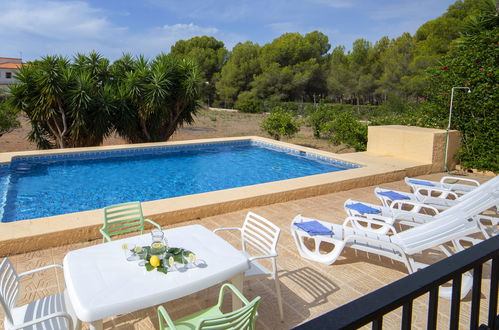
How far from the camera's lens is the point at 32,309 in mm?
2533

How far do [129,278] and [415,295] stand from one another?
6.28ft

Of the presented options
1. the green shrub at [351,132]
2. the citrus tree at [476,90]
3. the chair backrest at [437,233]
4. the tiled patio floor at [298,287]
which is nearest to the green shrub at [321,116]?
the green shrub at [351,132]

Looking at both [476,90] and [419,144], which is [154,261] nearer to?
[419,144]

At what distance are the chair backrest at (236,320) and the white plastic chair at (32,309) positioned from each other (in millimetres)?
900

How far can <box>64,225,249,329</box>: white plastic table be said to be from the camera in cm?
218

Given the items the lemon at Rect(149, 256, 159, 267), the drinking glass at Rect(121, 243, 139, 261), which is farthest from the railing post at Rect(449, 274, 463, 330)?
the drinking glass at Rect(121, 243, 139, 261)

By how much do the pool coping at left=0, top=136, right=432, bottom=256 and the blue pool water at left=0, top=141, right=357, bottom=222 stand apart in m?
0.86

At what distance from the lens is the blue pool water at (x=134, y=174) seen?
739 cm

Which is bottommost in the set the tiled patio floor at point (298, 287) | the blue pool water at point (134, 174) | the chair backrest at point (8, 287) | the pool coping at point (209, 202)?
the blue pool water at point (134, 174)

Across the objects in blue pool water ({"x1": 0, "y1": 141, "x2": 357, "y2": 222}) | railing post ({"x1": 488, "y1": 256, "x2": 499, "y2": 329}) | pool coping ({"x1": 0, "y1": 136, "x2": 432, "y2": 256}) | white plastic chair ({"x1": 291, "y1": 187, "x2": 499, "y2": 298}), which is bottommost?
blue pool water ({"x1": 0, "y1": 141, "x2": 357, "y2": 222})

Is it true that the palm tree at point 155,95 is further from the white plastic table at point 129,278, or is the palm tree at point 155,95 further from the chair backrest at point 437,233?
the white plastic table at point 129,278

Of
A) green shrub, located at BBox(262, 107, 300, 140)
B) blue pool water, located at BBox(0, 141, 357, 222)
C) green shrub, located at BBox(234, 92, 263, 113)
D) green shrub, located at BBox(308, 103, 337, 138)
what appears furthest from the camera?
green shrub, located at BBox(234, 92, 263, 113)

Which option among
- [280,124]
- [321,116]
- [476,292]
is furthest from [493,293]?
[321,116]

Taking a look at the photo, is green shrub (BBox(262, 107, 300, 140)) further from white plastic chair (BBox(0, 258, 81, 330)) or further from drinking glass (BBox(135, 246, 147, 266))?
white plastic chair (BBox(0, 258, 81, 330))
